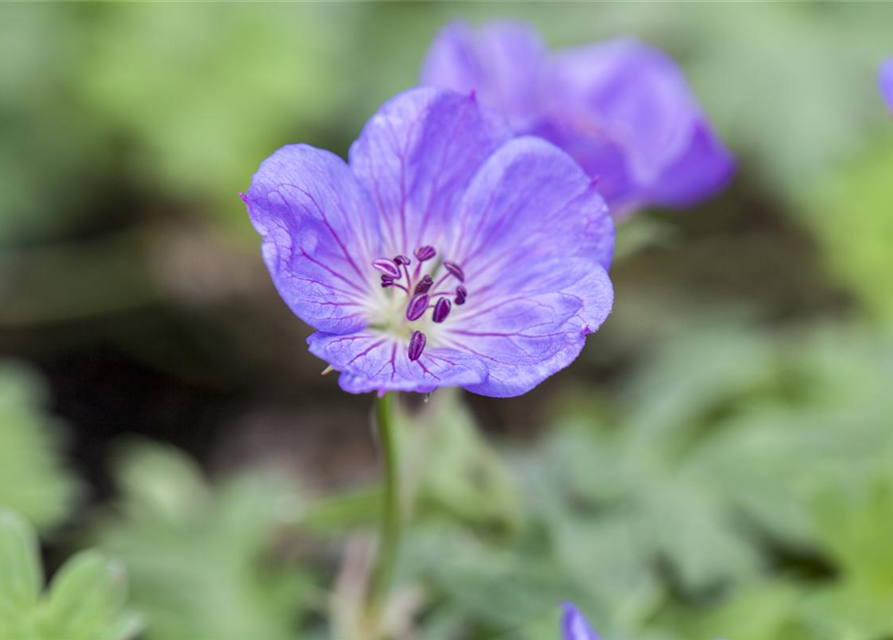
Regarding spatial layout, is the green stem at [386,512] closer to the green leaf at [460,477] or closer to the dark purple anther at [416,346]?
the dark purple anther at [416,346]

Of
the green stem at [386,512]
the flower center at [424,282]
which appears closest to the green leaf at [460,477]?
the green stem at [386,512]

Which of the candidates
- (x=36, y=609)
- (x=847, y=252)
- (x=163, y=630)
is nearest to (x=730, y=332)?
(x=847, y=252)

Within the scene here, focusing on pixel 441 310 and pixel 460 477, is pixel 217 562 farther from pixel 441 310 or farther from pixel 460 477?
pixel 441 310

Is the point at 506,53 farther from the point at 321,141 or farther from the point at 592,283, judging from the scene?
the point at 321,141

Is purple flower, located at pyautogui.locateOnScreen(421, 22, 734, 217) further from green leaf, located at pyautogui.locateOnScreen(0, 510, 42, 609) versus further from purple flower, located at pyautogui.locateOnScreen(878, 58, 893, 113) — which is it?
green leaf, located at pyautogui.locateOnScreen(0, 510, 42, 609)

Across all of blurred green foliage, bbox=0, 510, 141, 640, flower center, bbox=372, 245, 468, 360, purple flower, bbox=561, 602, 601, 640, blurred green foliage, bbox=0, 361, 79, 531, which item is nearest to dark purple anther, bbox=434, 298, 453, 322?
flower center, bbox=372, 245, 468, 360

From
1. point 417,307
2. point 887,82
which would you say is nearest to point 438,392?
point 417,307
